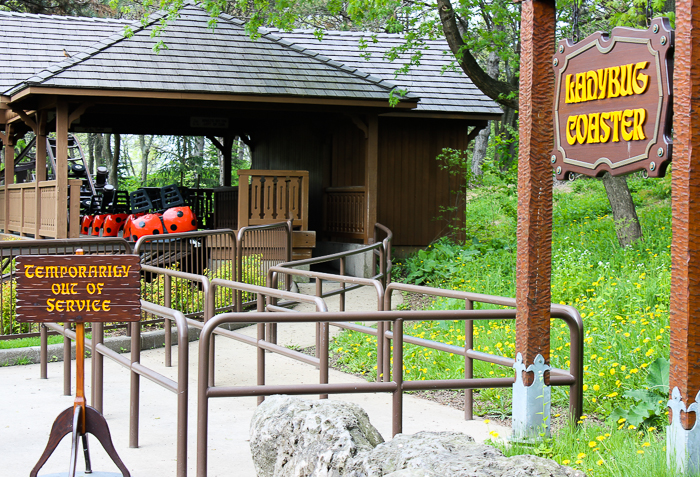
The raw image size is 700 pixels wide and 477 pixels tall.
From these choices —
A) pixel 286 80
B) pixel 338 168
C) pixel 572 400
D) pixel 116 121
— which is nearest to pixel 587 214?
pixel 338 168

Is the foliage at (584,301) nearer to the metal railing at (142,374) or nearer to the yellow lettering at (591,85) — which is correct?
the yellow lettering at (591,85)

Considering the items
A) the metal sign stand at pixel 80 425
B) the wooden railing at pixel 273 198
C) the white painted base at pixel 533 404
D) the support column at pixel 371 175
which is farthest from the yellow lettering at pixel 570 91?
the support column at pixel 371 175

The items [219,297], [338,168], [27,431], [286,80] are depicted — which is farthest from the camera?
[338,168]

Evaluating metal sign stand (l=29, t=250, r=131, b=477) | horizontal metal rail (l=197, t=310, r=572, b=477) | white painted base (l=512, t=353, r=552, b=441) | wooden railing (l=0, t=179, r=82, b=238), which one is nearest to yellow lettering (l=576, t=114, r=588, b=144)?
horizontal metal rail (l=197, t=310, r=572, b=477)

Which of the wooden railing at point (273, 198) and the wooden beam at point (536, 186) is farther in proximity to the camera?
the wooden railing at point (273, 198)

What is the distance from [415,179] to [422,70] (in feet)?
9.98

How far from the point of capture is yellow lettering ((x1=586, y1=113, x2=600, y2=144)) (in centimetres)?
415

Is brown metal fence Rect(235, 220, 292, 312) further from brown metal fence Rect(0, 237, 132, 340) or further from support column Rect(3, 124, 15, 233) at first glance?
support column Rect(3, 124, 15, 233)

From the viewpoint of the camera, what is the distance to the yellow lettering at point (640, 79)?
3.81 metres

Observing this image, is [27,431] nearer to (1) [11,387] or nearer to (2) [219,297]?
(1) [11,387]

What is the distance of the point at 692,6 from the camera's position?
3582 millimetres

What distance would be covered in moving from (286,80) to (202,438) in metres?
10.3

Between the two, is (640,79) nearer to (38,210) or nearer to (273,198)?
(273,198)

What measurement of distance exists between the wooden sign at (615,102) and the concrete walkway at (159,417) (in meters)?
2.24
